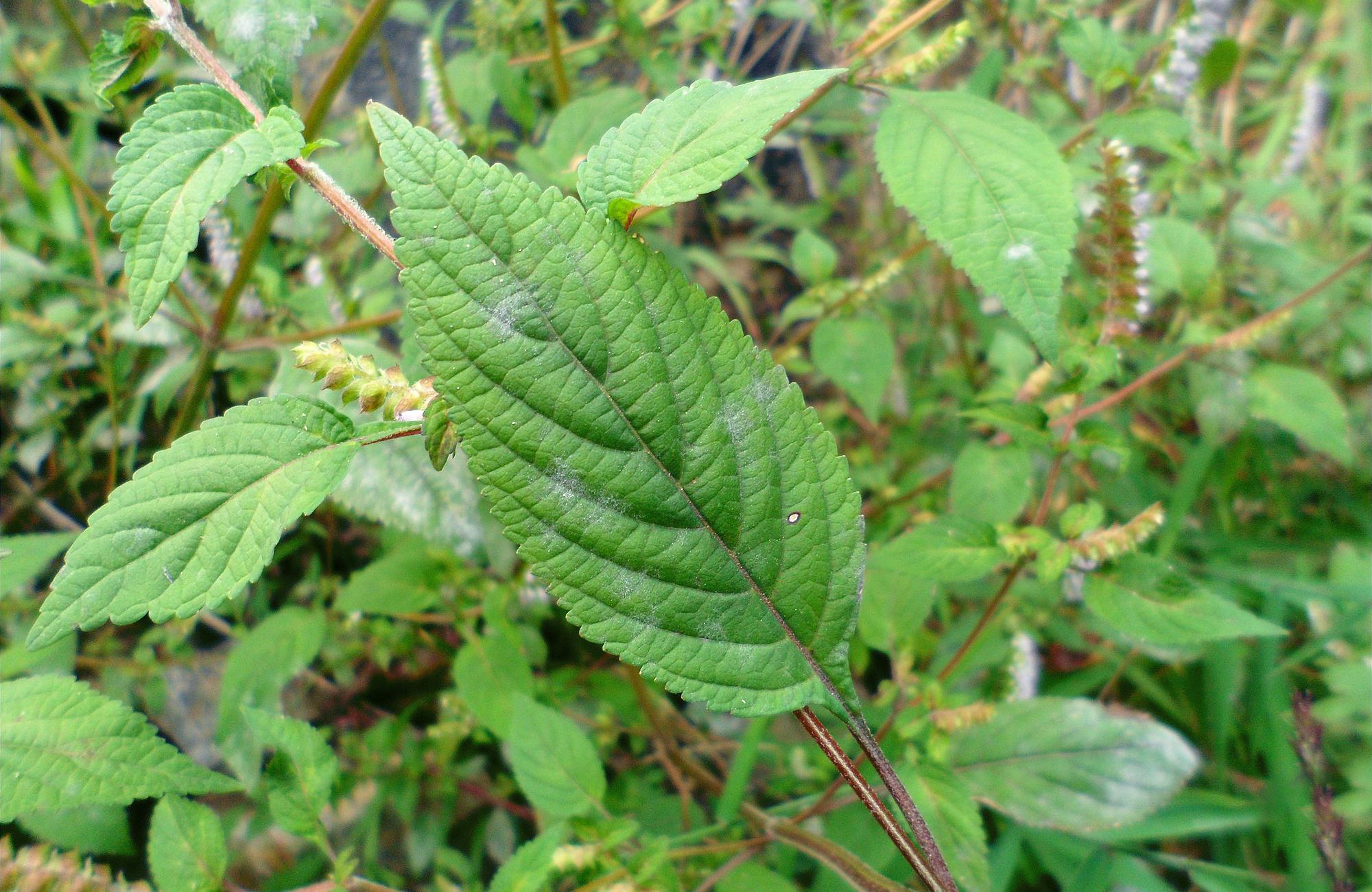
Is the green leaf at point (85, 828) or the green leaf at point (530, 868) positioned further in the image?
the green leaf at point (85, 828)

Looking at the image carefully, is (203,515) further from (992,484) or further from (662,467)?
(992,484)

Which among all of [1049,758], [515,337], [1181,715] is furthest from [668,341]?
[1181,715]

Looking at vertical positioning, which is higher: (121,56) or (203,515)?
(121,56)

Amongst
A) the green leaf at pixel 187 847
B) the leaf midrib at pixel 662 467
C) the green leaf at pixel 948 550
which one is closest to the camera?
the leaf midrib at pixel 662 467

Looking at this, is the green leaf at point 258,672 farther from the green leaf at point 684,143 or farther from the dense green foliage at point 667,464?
the green leaf at point 684,143

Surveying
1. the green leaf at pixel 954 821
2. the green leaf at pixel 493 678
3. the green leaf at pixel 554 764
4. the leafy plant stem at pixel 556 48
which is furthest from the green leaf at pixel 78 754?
the leafy plant stem at pixel 556 48

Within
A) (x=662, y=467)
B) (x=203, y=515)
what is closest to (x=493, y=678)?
(x=203, y=515)
